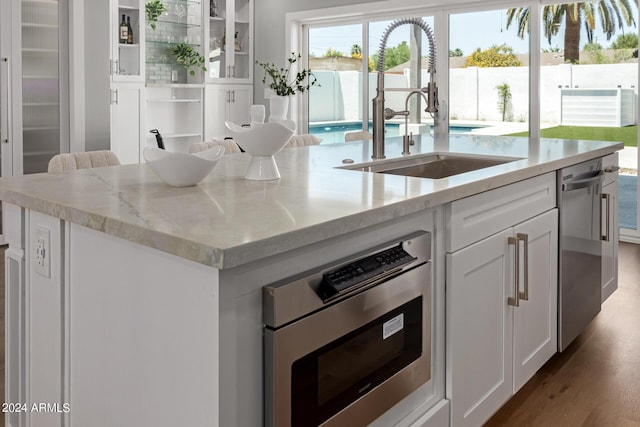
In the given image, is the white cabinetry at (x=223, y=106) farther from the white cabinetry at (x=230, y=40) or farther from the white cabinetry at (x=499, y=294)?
the white cabinetry at (x=499, y=294)

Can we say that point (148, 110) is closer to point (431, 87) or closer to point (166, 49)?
point (166, 49)

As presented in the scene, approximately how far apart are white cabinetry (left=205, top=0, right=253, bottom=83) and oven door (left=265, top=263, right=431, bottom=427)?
5497 mm

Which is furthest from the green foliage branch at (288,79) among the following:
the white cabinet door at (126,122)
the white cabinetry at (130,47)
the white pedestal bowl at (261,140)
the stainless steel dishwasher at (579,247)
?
the white pedestal bowl at (261,140)

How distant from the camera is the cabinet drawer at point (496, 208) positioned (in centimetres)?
190

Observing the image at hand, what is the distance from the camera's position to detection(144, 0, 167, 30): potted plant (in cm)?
608

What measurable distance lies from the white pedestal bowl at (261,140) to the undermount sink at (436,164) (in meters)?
0.76

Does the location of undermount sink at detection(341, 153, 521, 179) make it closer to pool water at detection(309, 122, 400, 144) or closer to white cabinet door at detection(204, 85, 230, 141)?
pool water at detection(309, 122, 400, 144)

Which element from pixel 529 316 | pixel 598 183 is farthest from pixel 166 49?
pixel 529 316

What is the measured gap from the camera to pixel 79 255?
1.56 metres

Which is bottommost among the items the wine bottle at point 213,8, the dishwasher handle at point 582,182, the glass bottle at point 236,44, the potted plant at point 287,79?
the dishwasher handle at point 582,182

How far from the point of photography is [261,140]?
5.79 ft

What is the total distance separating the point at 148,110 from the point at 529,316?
4923 mm

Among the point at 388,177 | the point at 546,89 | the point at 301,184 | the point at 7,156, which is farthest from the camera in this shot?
the point at 546,89

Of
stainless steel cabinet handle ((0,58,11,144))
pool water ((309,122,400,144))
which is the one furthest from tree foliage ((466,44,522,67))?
stainless steel cabinet handle ((0,58,11,144))
